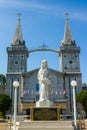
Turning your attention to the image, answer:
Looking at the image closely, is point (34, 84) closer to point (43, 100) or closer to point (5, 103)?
point (5, 103)

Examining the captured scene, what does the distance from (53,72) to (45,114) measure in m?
51.5

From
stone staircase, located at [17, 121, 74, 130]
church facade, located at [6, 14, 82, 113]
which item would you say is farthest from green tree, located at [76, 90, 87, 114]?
stone staircase, located at [17, 121, 74, 130]

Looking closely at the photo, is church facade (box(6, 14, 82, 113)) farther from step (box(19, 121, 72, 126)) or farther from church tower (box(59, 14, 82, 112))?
step (box(19, 121, 72, 126))

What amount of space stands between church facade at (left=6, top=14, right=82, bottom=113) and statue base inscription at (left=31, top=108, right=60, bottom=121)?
152 feet

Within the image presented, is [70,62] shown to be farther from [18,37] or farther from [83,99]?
[18,37]

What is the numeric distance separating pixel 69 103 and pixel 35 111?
160 feet

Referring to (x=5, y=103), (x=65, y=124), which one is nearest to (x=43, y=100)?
(x=65, y=124)

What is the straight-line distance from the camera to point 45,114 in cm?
1800

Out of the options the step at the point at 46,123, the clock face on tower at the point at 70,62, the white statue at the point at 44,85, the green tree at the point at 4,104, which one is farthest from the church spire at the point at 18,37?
the step at the point at 46,123

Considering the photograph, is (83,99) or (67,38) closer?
(83,99)

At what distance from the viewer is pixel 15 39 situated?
72.5 metres

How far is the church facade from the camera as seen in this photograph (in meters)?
65.9

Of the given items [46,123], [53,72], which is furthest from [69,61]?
[46,123]

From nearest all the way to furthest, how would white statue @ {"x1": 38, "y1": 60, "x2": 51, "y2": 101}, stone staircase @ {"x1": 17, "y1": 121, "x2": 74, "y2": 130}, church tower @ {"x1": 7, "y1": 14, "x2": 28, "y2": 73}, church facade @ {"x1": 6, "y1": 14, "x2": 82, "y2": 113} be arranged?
stone staircase @ {"x1": 17, "y1": 121, "x2": 74, "y2": 130}
white statue @ {"x1": 38, "y1": 60, "x2": 51, "y2": 101}
church facade @ {"x1": 6, "y1": 14, "x2": 82, "y2": 113}
church tower @ {"x1": 7, "y1": 14, "x2": 28, "y2": 73}
